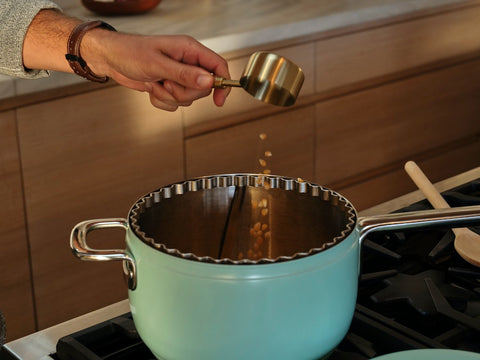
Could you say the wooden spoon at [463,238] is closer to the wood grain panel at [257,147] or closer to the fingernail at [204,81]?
the fingernail at [204,81]

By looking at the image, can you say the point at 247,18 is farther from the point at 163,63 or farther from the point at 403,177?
the point at 163,63

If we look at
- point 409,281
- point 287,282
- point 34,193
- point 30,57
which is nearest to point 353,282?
point 287,282

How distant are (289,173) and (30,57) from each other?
133cm

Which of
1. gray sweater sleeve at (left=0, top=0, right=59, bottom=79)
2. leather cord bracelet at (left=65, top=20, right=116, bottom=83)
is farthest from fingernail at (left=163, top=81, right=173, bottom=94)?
gray sweater sleeve at (left=0, top=0, right=59, bottom=79)

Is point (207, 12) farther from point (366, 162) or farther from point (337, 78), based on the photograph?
point (366, 162)

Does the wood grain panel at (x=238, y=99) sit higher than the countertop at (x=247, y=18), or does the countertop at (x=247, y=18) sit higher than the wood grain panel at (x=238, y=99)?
A: the countertop at (x=247, y=18)

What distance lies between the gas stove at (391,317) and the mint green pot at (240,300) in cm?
7

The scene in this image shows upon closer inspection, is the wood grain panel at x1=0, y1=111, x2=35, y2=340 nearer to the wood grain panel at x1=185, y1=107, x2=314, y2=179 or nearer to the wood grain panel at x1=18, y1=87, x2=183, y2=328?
the wood grain panel at x1=18, y1=87, x2=183, y2=328

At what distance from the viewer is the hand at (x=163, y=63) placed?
0.99 m

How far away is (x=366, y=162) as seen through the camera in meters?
2.81

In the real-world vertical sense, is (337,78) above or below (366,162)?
above

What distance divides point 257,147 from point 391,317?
63.3 inches

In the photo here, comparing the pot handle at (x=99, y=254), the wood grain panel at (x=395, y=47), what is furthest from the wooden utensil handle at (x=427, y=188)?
the wood grain panel at (x=395, y=47)

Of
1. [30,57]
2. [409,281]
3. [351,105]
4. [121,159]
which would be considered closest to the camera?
[409,281]
